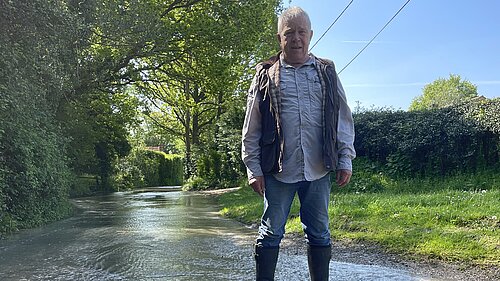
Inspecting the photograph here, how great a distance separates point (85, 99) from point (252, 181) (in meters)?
13.6

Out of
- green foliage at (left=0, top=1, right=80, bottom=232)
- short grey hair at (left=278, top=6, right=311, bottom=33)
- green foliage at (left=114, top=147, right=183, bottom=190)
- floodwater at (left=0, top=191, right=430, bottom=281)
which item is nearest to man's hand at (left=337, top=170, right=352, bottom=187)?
short grey hair at (left=278, top=6, right=311, bottom=33)

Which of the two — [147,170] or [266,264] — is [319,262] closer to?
[266,264]

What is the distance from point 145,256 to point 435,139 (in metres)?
8.15

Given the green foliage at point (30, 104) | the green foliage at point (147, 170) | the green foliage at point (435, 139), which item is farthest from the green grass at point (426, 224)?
the green foliage at point (147, 170)

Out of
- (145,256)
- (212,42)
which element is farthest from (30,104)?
(212,42)

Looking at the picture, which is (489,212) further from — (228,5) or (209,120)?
(209,120)

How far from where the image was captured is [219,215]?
10.2m

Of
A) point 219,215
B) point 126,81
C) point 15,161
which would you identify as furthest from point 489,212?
point 126,81

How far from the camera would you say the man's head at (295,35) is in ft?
9.65

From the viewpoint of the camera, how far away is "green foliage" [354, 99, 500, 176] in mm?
10242

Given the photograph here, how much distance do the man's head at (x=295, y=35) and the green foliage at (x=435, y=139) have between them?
843 centimetres

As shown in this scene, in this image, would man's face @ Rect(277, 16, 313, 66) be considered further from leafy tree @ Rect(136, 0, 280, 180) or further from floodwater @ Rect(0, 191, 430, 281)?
leafy tree @ Rect(136, 0, 280, 180)

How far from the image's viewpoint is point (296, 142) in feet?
9.49

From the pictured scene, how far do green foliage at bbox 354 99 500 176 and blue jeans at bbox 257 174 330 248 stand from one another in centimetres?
840
